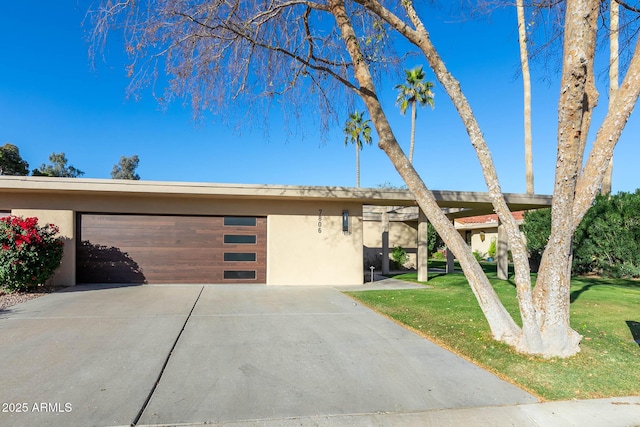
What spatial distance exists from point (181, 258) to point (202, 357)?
7.23 m

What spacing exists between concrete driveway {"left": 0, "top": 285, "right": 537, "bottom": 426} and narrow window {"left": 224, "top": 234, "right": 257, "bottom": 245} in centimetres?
440

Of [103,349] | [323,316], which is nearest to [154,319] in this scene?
[103,349]

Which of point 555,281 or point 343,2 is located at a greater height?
point 343,2

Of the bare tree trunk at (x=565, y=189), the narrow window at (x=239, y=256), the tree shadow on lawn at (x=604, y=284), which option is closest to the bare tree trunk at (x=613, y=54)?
the bare tree trunk at (x=565, y=189)

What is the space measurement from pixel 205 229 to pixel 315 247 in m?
3.43

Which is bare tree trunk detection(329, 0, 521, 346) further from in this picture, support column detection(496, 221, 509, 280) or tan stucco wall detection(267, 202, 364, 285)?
support column detection(496, 221, 509, 280)

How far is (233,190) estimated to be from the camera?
10.6 m

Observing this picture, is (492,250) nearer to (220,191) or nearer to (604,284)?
(604,284)

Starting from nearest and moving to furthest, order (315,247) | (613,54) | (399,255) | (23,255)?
(23,255) < (613,54) < (315,247) < (399,255)

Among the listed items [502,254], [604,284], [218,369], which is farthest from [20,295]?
[604,284]

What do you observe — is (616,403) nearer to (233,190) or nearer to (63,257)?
(233,190)

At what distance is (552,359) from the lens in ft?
15.4

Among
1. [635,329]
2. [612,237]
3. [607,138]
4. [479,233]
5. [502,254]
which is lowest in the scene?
[635,329]

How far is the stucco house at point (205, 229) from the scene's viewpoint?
10.6 m
